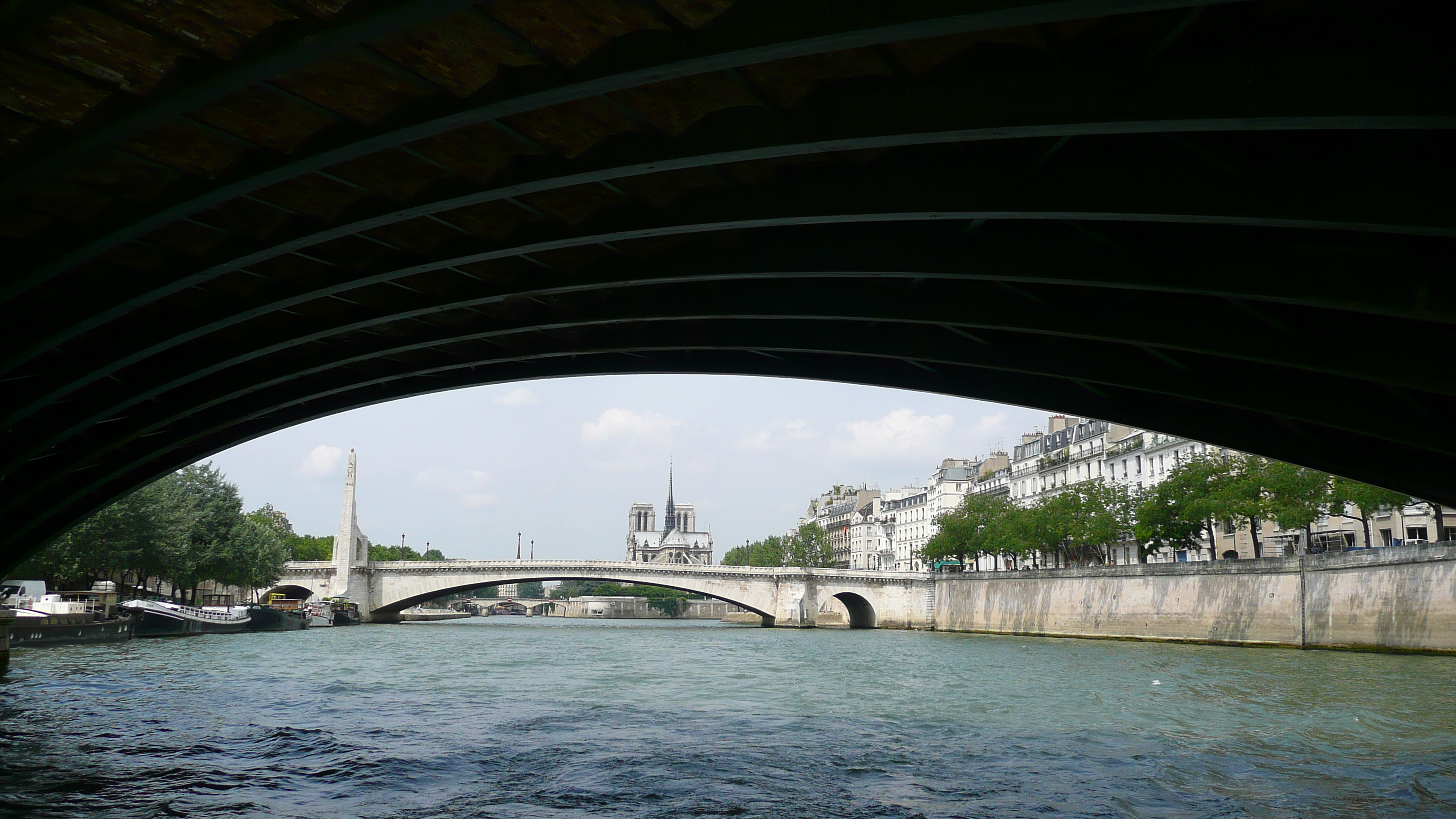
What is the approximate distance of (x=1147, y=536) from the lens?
63.7 m

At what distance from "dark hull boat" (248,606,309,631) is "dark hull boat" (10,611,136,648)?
46.2ft

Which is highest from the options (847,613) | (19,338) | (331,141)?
(331,141)

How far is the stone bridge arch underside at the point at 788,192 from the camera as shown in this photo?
6031 mm

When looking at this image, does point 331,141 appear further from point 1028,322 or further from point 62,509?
point 62,509

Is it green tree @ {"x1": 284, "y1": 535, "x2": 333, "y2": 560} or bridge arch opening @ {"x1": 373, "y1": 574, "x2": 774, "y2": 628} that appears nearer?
bridge arch opening @ {"x1": 373, "y1": 574, "x2": 774, "y2": 628}

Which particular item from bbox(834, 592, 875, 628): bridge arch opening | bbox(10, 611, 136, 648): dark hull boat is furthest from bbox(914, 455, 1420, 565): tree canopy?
bbox(10, 611, 136, 648): dark hull boat

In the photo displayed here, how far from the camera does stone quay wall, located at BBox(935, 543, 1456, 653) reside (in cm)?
3759

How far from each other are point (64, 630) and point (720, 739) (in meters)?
34.5

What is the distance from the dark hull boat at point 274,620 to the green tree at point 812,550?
73800 mm

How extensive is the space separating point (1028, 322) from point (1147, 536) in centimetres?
5896

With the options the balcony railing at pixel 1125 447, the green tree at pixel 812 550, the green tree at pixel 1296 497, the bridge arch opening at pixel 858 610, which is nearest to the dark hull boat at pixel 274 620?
the bridge arch opening at pixel 858 610

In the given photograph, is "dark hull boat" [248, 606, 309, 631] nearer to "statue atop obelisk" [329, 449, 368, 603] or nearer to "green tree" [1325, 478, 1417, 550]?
"statue atop obelisk" [329, 449, 368, 603]

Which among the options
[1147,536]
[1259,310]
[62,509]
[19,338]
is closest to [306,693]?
[62,509]

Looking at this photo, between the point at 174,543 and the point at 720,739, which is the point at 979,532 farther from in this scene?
the point at 720,739
